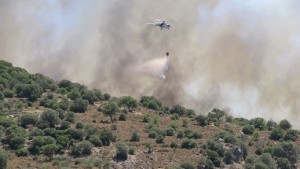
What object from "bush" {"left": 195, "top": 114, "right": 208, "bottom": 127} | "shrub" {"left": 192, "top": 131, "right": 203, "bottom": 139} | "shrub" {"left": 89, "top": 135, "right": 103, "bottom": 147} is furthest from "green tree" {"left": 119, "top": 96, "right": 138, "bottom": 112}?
"shrub" {"left": 89, "top": 135, "right": 103, "bottom": 147}

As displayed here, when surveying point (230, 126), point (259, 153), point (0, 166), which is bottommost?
point (0, 166)

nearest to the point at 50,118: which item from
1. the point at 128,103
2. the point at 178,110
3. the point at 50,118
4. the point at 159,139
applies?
the point at 50,118

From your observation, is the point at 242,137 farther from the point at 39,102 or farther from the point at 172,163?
the point at 39,102

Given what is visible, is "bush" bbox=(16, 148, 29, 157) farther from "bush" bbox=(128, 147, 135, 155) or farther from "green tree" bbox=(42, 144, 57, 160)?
"bush" bbox=(128, 147, 135, 155)

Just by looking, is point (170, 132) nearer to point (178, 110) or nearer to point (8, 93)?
point (178, 110)

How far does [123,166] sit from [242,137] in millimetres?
39457

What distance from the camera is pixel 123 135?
155 meters

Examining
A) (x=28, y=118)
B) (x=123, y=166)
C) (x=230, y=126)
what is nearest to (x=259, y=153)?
(x=230, y=126)

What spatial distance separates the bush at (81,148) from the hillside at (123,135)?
0.21 meters

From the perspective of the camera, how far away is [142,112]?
180750mm

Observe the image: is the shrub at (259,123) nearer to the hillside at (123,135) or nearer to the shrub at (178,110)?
the hillside at (123,135)

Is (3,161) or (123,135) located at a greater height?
(123,135)

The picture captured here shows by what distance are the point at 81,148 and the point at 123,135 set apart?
17.5 meters

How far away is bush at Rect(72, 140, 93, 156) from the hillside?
21 cm
